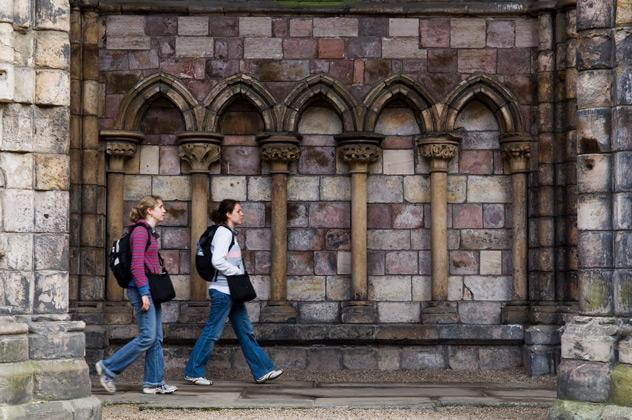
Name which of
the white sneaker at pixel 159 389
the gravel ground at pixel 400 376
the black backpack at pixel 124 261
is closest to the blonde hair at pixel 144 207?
the black backpack at pixel 124 261

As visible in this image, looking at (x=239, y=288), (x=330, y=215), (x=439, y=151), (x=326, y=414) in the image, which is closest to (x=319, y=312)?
(x=330, y=215)

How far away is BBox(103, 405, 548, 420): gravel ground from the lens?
33.2 ft

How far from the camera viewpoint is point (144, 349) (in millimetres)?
11180

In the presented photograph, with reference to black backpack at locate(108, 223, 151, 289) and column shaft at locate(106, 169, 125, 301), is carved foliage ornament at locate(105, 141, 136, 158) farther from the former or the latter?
black backpack at locate(108, 223, 151, 289)

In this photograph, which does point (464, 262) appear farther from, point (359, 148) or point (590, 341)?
point (590, 341)

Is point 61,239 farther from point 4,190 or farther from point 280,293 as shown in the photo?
point 280,293

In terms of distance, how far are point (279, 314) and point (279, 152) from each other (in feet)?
6.18

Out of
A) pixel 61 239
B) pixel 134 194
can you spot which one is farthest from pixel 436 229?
pixel 61 239

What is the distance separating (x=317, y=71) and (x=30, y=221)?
19.4 ft

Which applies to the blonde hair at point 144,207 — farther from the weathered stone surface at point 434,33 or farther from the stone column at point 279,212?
the weathered stone surface at point 434,33

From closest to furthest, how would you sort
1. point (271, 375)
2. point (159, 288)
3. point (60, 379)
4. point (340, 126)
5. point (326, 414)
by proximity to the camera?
point (60, 379), point (326, 414), point (159, 288), point (271, 375), point (340, 126)

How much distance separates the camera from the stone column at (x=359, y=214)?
14.3 metres

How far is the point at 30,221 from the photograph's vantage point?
30.7 ft

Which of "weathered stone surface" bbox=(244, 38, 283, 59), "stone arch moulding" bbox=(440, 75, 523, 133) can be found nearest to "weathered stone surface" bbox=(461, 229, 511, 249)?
"stone arch moulding" bbox=(440, 75, 523, 133)
